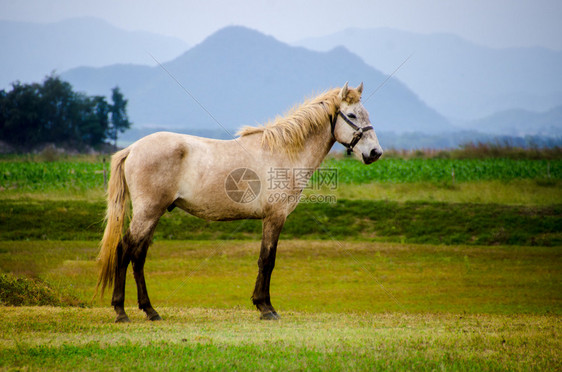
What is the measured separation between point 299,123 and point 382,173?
2925 centimetres

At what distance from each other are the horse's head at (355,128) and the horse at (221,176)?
2 centimetres

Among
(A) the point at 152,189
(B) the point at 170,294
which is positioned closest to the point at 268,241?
(A) the point at 152,189

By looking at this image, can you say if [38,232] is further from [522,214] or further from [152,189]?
[522,214]

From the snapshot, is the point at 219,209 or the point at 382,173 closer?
the point at 219,209

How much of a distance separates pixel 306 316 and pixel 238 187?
267 cm

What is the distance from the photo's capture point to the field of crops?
34156 millimetres

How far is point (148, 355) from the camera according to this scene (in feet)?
20.4

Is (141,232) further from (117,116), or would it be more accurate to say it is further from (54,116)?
(117,116)

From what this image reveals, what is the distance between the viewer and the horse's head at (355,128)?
9.54 m

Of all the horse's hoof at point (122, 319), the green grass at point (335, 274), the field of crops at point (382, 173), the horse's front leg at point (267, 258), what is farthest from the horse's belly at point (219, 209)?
the field of crops at point (382, 173)

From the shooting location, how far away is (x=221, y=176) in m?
8.94

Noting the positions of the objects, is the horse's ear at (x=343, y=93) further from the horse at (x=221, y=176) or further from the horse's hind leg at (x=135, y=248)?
the horse's hind leg at (x=135, y=248)

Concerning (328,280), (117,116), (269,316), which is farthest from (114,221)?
(117,116)

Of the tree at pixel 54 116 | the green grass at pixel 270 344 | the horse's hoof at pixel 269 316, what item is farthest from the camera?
the tree at pixel 54 116
